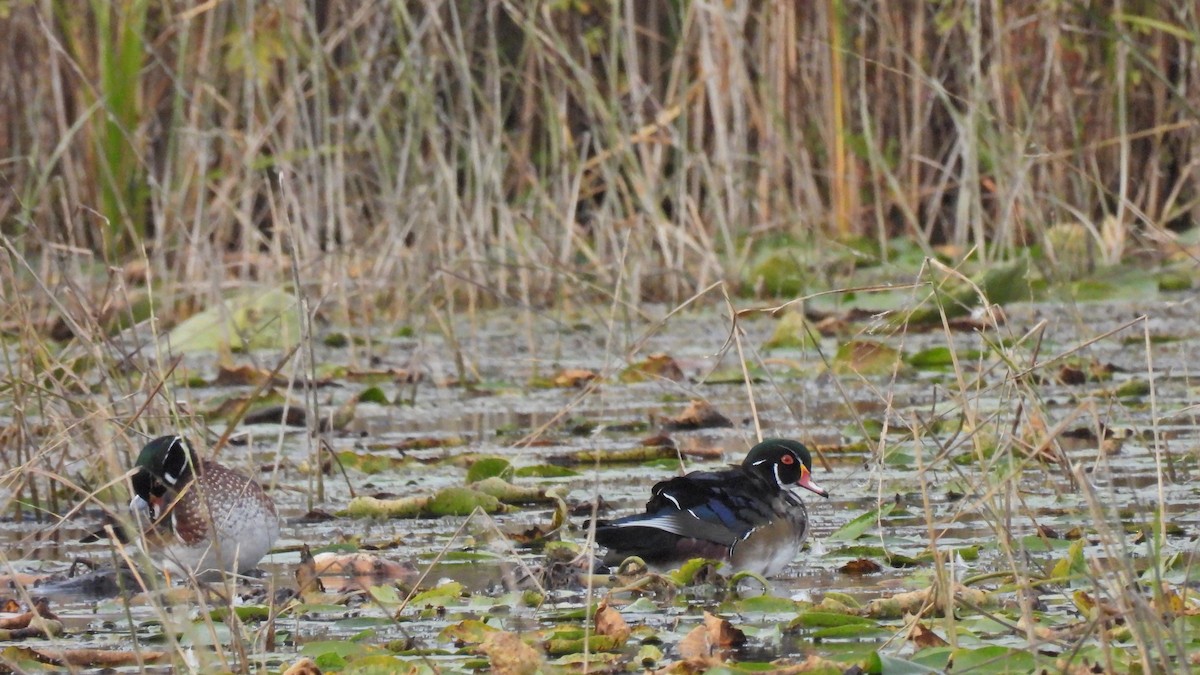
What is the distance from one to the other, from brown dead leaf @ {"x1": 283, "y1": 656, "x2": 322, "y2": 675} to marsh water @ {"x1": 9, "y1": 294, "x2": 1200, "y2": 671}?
0.08m

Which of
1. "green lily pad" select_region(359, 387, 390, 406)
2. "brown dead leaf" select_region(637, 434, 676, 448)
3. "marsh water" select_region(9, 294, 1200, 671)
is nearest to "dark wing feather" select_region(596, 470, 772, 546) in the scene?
"marsh water" select_region(9, 294, 1200, 671)

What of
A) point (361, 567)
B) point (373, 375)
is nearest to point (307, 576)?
point (361, 567)

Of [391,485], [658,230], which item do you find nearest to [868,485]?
[391,485]

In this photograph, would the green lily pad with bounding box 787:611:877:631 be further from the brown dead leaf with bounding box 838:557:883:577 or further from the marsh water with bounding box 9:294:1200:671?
the brown dead leaf with bounding box 838:557:883:577

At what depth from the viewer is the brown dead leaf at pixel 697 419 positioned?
620 centimetres

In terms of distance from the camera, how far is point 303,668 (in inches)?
120

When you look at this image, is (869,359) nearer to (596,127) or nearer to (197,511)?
(197,511)

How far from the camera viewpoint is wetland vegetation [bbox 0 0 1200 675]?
11.4ft

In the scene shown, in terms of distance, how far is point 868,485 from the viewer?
16.0ft

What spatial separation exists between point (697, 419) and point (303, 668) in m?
3.33

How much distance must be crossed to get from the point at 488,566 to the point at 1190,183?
7.51m

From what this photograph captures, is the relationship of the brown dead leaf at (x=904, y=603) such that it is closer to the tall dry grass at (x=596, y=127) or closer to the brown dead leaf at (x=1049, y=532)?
the brown dead leaf at (x=1049, y=532)

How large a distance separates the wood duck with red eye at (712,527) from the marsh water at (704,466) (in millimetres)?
78

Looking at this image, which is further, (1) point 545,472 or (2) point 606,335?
(2) point 606,335
